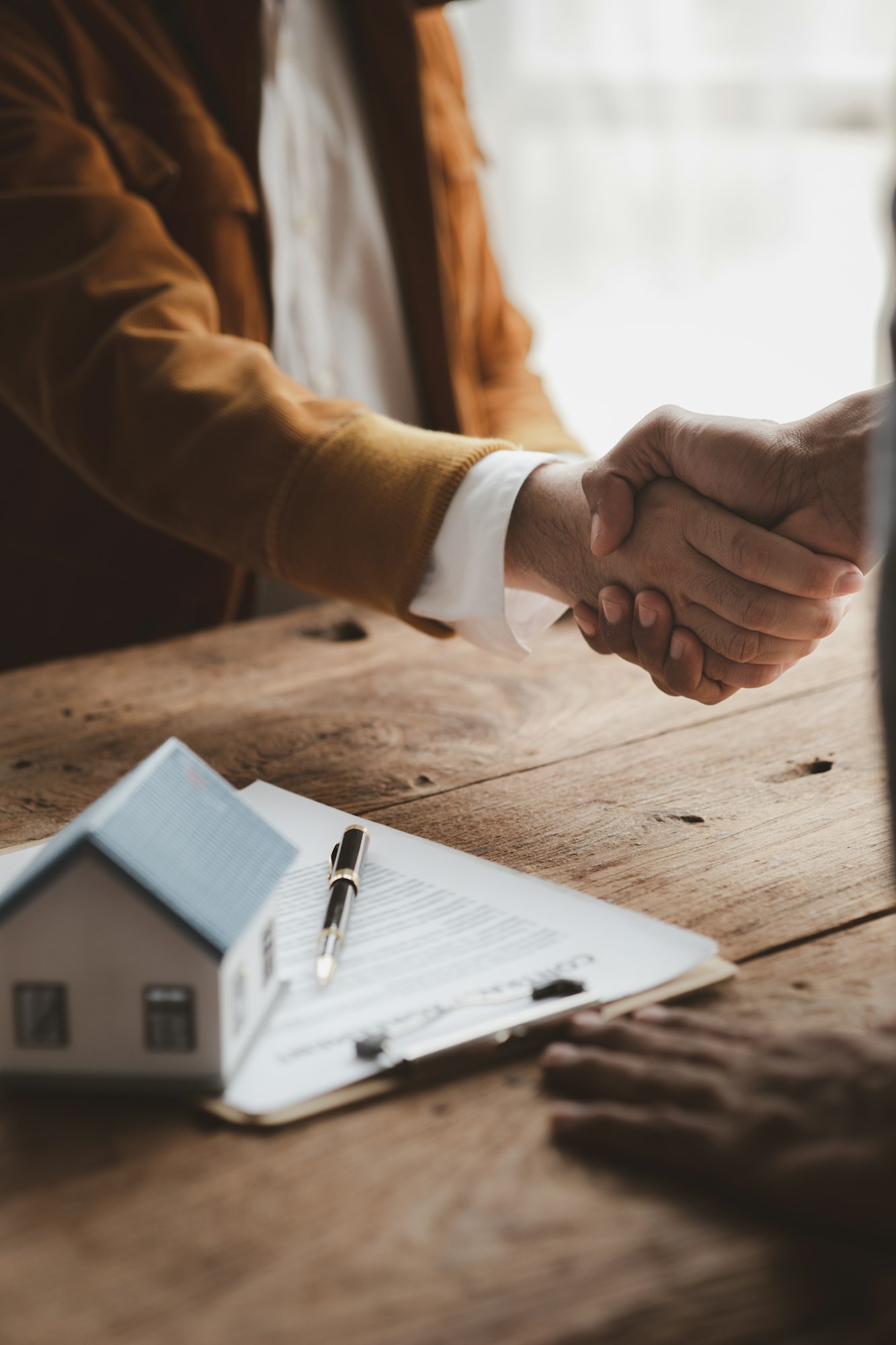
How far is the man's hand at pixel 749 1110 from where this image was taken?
1.37 ft

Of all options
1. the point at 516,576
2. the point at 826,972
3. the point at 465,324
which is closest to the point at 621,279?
the point at 465,324

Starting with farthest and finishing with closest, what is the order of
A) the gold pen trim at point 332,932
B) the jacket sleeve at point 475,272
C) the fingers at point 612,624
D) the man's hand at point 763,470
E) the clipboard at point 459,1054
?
the jacket sleeve at point 475,272
the fingers at point 612,624
the man's hand at point 763,470
the gold pen trim at point 332,932
the clipboard at point 459,1054

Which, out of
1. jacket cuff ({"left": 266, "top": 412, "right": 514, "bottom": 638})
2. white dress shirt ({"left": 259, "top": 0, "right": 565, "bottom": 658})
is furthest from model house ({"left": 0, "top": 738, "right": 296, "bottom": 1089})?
white dress shirt ({"left": 259, "top": 0, "right": 565, "bottom": 658})

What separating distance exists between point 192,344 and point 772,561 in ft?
1.87

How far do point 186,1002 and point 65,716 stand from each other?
2.01ft

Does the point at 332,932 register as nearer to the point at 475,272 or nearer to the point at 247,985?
the point at 247,985

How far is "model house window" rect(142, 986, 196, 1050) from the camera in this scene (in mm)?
504

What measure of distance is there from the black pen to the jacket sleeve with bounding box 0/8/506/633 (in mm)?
330

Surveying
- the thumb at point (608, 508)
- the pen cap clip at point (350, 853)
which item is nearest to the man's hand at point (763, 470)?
the thumb at point (608, 508)

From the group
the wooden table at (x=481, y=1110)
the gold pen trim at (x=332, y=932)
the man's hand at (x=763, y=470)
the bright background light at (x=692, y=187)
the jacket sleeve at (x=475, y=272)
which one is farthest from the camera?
the bright background light at (x=692, y=187)

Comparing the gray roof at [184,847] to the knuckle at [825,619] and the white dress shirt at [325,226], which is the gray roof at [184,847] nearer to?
the knuckle at [825,619]

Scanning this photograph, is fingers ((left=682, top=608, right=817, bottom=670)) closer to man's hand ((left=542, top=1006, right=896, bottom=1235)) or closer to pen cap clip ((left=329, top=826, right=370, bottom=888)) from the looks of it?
pen cap clip ((left=329, top=826, right=370, bottom=888))

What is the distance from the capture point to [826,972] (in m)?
0.60

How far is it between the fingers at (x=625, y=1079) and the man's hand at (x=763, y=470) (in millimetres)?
582
